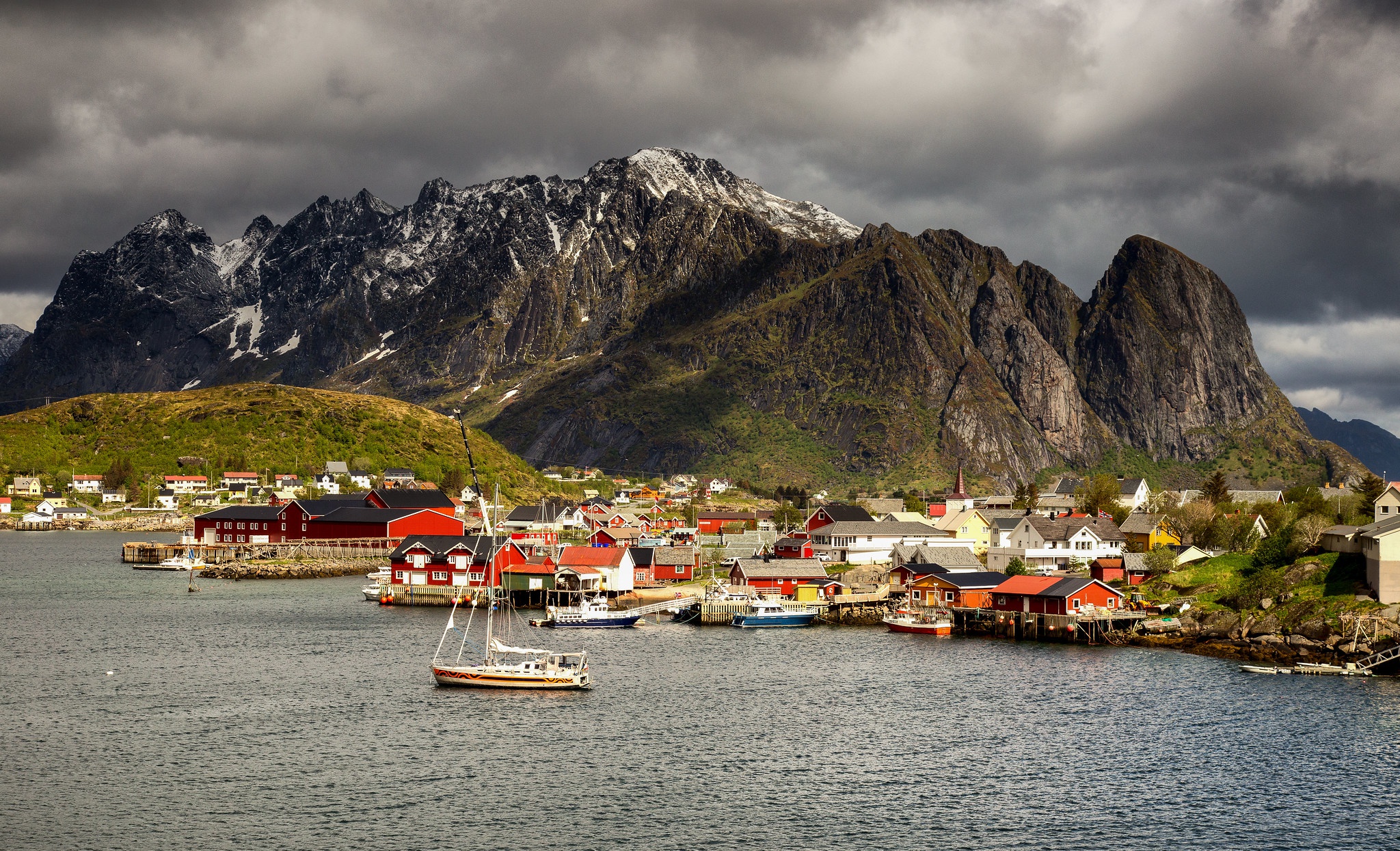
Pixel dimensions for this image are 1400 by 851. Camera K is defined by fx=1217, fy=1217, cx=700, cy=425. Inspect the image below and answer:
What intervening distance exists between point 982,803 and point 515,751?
21.2 meters

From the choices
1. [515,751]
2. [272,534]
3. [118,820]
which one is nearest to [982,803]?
[515,751]

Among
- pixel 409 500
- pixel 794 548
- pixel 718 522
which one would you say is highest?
pixel 409 500

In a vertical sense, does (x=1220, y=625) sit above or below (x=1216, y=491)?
below

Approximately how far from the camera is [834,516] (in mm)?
145125

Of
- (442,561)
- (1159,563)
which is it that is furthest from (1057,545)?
(442,561)

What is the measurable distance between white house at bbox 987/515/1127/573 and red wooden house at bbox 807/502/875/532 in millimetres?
20140

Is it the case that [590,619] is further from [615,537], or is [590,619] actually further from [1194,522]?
[1194,522]

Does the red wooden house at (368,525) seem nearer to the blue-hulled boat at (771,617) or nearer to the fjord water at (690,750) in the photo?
the blue-hulled boat at (771,617)

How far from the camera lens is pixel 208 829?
44219mm

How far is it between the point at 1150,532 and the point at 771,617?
48.9 m

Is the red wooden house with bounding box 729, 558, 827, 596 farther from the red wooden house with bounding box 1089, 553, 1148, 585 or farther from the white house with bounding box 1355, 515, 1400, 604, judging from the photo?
the white house with bounding box 1355, 515, 1400, 604

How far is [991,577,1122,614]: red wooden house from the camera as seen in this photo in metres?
93.1

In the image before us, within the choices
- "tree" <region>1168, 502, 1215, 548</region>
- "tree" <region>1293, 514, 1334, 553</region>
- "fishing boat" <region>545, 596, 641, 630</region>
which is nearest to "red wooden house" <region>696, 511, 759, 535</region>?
"tree" <region>1168, 502, 1215, 548</region>

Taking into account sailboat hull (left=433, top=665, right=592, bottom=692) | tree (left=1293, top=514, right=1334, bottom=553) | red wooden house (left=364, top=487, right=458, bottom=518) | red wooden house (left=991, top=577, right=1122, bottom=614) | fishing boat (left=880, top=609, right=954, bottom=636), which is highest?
red wooden house (left=364, top=487, right=458, bottom=518)
